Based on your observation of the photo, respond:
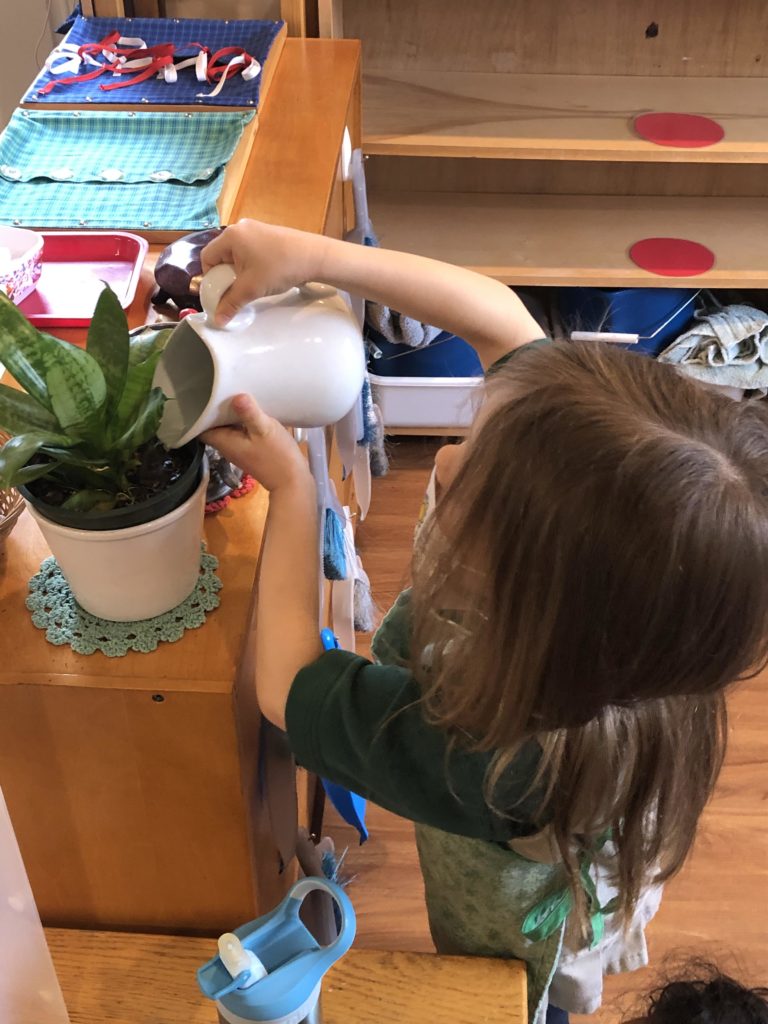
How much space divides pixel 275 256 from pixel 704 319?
4.92 ft

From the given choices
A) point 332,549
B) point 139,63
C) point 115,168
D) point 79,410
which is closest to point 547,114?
point 139,63

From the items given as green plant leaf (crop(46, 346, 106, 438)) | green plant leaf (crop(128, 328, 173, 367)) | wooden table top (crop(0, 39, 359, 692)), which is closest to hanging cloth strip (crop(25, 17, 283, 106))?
wooden table top (crop(0, 39, 359, 692))

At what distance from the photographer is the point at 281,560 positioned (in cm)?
73

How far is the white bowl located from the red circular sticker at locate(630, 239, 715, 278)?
4.06 ft

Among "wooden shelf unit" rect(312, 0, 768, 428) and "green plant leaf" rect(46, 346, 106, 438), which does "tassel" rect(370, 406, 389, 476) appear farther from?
"green plant leaf" rect(46, 346, 106, 438)

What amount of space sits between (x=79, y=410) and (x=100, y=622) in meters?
0.17

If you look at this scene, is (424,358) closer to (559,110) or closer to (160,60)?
(559,110)

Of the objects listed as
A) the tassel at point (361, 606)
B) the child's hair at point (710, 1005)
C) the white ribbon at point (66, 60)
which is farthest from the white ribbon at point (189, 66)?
the child's hair at point (710, 1005)

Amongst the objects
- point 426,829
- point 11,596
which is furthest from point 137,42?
point 426,829

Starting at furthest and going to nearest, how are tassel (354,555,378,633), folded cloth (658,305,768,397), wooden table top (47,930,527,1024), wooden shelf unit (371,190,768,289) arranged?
folded cloth (658,305,768,397)
wooden shelf unit (371,190,768,289)
tassel (354,555,378,633)
wooden table top (47,930,527,1024)

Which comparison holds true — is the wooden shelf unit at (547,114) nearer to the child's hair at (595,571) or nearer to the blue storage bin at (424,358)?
the blue storage bin at (424,358)

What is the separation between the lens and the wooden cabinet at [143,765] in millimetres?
712

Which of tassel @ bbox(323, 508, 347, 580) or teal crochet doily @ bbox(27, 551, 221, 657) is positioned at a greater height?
teal crochet doily @ bbox(27, 551, 221, 657)

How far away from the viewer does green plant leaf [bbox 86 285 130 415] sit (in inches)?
26.8
